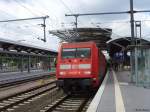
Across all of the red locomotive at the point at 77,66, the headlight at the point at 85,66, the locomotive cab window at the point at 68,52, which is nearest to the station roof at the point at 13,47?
the locomotive cab window at the point at 68,52

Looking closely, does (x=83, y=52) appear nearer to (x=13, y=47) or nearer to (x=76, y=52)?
(x=76, y=52)

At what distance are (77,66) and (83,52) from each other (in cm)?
89

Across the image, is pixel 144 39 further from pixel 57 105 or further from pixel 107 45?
pixel 57 105

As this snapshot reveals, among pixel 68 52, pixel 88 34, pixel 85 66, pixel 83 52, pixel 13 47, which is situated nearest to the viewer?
pixel 85 66

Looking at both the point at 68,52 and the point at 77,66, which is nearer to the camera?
the point at 77,66

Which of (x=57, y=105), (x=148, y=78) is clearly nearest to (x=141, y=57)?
(x=148, y=78)

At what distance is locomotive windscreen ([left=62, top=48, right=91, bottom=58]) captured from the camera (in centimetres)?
2003

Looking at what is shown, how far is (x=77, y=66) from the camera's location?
19719mm

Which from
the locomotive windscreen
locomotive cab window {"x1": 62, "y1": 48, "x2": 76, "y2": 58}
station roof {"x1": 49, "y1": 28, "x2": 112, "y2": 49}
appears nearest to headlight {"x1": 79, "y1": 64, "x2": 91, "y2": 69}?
the locomotive windscreen

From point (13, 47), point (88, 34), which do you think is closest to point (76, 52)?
point (88, 34)

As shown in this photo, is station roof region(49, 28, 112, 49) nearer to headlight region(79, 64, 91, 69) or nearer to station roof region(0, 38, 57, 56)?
station roof region(0, 38, 57, 56)

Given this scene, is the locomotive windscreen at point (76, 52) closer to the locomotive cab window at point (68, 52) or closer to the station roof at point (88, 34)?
the locomotive cab window at point (68, 52)

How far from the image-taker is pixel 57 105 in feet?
52.6

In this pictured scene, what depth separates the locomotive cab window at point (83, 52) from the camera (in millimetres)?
19995
